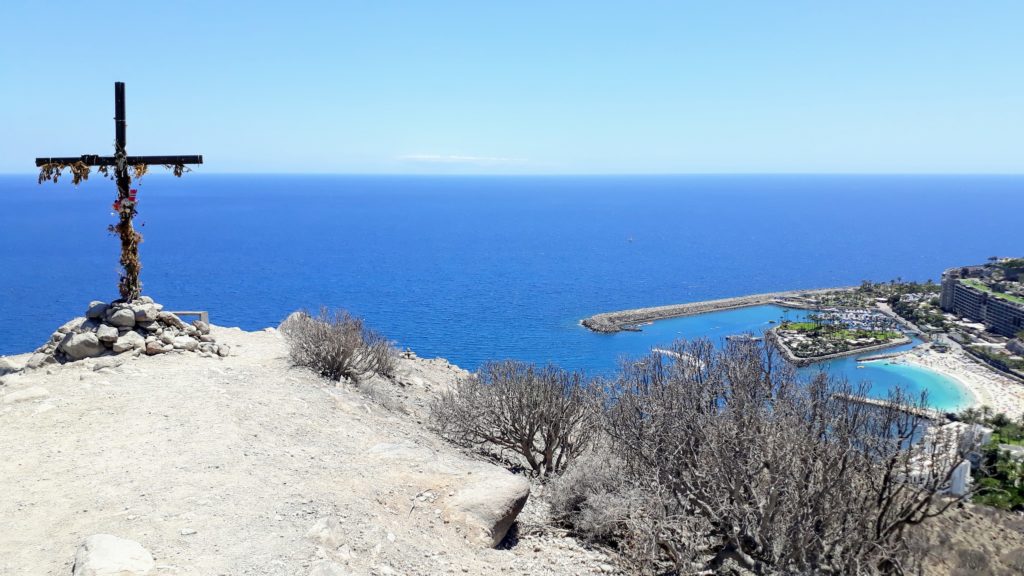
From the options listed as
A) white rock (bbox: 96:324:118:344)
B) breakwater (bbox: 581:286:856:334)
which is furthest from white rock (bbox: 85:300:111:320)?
breakwater (bbox: 581:286:856:334)

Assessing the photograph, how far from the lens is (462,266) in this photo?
10169cm

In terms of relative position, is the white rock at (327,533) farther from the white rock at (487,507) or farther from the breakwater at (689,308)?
the breakwater at (689,308)

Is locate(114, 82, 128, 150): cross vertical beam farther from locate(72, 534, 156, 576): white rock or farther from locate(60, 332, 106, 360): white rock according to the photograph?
locate(72, 534, 156, 576): white rock

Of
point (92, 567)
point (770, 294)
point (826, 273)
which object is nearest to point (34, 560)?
point (92, 567)

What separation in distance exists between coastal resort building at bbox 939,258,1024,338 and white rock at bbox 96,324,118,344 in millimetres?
76784

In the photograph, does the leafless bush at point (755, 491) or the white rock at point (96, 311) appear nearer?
the leafless bush at point (755, 491)

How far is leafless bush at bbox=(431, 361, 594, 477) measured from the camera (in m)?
15.4

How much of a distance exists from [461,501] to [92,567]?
4558 mm

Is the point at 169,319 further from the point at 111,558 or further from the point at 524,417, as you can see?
the point at 111,558

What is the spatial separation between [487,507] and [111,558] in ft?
15.2

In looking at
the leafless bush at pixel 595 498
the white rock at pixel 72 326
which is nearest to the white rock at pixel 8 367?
the white rock at pixel 72 326

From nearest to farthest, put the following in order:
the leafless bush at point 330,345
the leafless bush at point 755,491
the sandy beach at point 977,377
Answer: the leafless bush at point 755,491 < the leafless bush at point 330,345 < the sandy beach at point 977,377

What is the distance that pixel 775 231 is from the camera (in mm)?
159500

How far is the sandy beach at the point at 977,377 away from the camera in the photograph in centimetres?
4838
